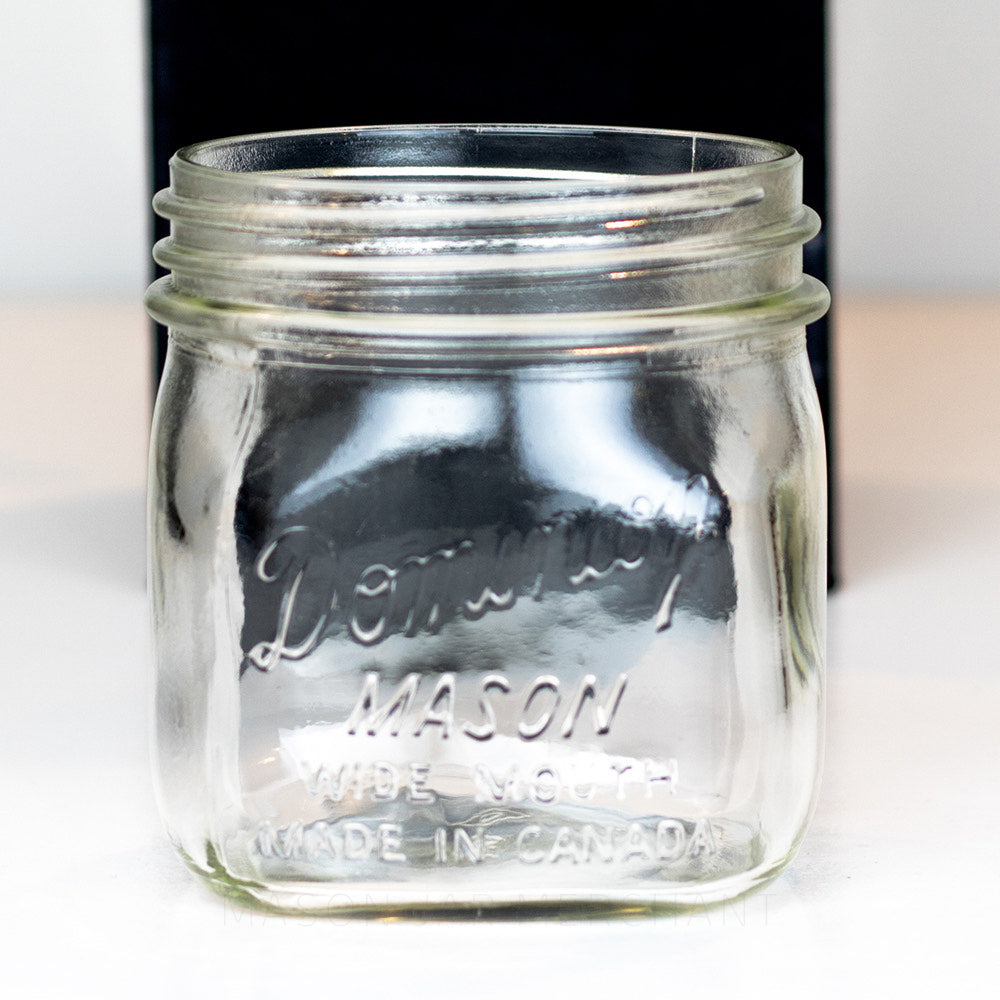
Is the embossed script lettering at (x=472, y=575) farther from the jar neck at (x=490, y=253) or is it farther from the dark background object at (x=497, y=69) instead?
the dark background object at (x=497, y=69)

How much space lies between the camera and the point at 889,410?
1.00 metres

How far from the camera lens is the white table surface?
39 centimetres

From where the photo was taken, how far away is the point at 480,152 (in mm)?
489

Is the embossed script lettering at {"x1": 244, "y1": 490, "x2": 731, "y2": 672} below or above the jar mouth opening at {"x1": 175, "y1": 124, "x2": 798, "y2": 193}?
below

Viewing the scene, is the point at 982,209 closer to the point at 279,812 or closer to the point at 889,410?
the point at 889,410

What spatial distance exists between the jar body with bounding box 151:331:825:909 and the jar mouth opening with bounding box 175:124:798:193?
71mm

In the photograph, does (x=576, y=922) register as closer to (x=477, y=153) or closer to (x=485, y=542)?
(x=485, y=542)

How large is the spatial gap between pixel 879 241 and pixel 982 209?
8 centimetres

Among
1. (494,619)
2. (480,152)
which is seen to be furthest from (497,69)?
(494,619)

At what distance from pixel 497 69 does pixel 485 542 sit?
0.34 meters

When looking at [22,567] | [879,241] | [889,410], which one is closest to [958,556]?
[889,410]

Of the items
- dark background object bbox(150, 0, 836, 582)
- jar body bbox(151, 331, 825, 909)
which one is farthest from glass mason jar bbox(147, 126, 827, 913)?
dark background object bbox(150, 0, 836, 582)

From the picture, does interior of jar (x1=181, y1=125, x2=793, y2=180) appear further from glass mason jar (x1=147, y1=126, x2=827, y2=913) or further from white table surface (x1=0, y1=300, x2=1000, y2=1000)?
white table surface (x1=0, y1=300, x2=1000, y2=1000)

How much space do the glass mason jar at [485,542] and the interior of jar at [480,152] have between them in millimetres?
49
